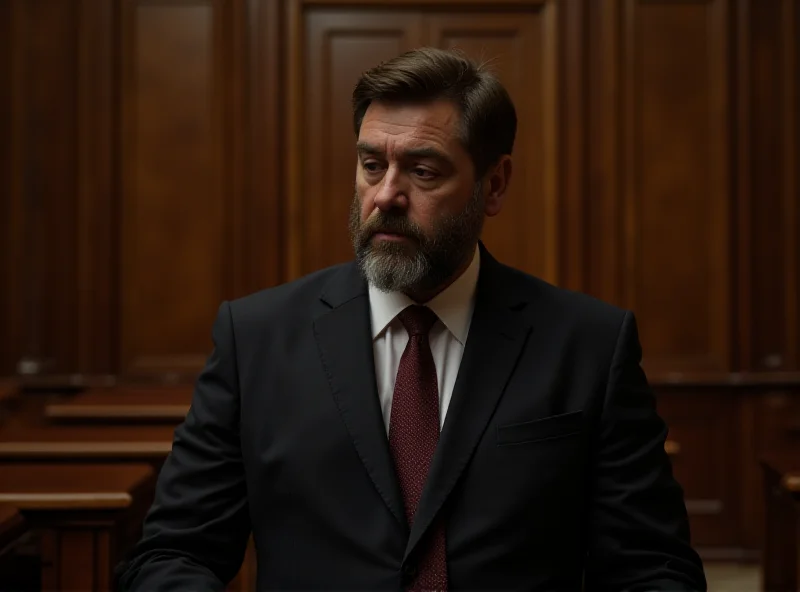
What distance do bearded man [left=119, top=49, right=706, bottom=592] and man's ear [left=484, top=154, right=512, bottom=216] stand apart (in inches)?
2.6

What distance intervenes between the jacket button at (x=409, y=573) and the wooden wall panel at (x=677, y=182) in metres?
3.86

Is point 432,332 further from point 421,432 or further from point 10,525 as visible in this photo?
point 10,525

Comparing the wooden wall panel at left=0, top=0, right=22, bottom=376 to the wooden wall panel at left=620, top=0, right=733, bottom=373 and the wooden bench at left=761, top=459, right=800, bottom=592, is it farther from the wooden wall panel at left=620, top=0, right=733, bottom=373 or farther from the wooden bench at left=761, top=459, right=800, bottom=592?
the wooden bench at left=761, top=459, right=800, bottom=592

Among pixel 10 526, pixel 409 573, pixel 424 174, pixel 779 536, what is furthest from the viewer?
pixel 779 536

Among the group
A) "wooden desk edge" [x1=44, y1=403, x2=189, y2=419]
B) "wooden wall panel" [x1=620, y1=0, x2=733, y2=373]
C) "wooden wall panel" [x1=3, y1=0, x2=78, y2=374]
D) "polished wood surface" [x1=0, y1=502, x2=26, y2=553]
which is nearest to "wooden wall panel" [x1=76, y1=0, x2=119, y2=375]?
"wooden wall panel" [x1=3, y1=0, x2=78, y2=374]

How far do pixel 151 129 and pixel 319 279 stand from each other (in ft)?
11.9

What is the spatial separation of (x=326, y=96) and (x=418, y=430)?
3820 mm

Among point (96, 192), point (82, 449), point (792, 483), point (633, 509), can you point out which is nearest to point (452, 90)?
point (633, 509)

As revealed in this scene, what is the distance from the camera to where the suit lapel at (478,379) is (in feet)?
5.90

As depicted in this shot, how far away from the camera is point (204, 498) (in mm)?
1870

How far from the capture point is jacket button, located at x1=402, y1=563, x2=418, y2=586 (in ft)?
5.80

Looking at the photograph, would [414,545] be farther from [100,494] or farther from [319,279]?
[100,494]

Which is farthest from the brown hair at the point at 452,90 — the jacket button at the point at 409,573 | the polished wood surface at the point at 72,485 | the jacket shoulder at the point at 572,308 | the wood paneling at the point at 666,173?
the wood paneling at the point at 666,173

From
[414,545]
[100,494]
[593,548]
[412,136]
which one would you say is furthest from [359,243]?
[100,494]
